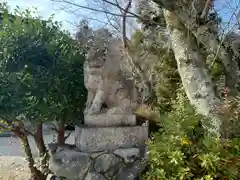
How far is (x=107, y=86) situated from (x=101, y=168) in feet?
3.39

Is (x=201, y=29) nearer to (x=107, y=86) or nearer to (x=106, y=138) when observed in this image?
(x=107, y=86)

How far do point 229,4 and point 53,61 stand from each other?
2.45 meters

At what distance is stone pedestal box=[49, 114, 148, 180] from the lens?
335 cm

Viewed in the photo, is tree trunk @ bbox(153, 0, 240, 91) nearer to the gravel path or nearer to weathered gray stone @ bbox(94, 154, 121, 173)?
weathered gray stone @ bbox(94, 154, 121, 173)

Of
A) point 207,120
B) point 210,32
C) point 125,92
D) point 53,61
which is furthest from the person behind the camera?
point 53,61

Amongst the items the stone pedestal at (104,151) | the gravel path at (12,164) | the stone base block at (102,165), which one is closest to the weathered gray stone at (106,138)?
the stone pedestal at (104,151)

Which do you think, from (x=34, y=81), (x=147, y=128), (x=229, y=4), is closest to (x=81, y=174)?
(x=147, y=128)

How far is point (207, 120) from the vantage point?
10.5ft

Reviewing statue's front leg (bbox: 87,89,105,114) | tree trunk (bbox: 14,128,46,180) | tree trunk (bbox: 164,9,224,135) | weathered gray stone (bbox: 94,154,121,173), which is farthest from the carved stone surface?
tree trunk (bbox: 14,128,46,180)

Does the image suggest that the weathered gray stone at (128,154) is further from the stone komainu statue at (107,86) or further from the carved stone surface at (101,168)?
the stone komainu statue at (107,86)

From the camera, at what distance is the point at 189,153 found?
3088 millimetres

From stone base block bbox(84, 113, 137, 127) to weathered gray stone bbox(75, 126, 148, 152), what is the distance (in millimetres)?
83

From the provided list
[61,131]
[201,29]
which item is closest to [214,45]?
[201,29]

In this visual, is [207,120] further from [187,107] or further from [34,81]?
[34,81]
